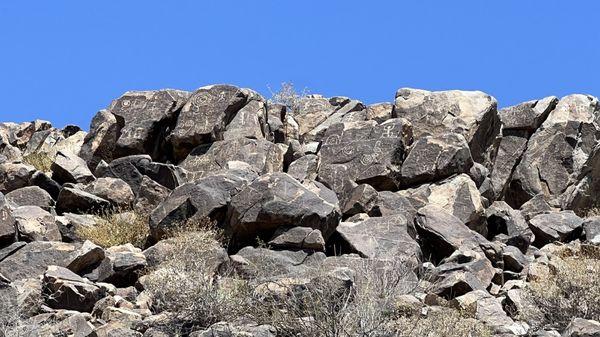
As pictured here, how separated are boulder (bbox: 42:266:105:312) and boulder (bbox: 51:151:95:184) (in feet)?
23.2

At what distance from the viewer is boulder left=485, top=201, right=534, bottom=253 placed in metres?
20.3

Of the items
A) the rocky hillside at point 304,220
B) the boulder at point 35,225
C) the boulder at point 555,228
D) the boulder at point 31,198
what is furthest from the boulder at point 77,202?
the boulder at point 555,228

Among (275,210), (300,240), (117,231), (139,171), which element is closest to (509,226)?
(300,240)

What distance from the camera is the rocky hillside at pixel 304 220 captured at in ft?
47.0

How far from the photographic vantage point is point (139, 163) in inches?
876

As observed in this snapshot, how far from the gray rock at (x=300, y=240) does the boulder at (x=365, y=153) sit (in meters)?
3.83

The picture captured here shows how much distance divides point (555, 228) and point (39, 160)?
10852mm

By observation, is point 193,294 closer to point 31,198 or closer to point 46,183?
point 31,198

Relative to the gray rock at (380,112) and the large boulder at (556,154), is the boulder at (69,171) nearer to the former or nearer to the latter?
the gray rock at (380,112)

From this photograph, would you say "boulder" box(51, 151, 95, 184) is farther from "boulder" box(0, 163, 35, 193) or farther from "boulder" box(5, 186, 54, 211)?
"boulder" box(5, 186, 54, 211)

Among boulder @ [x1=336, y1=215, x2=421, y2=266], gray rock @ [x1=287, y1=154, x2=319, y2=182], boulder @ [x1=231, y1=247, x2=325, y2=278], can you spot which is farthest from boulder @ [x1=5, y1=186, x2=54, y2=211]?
boulder @ [x1=336, y1=215, x2=421, y2=266]

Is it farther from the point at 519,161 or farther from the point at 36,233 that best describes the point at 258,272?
the point at 519,161

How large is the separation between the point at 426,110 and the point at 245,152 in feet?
15.0

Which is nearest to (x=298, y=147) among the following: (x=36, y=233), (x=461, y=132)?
(x=461, y=132)
